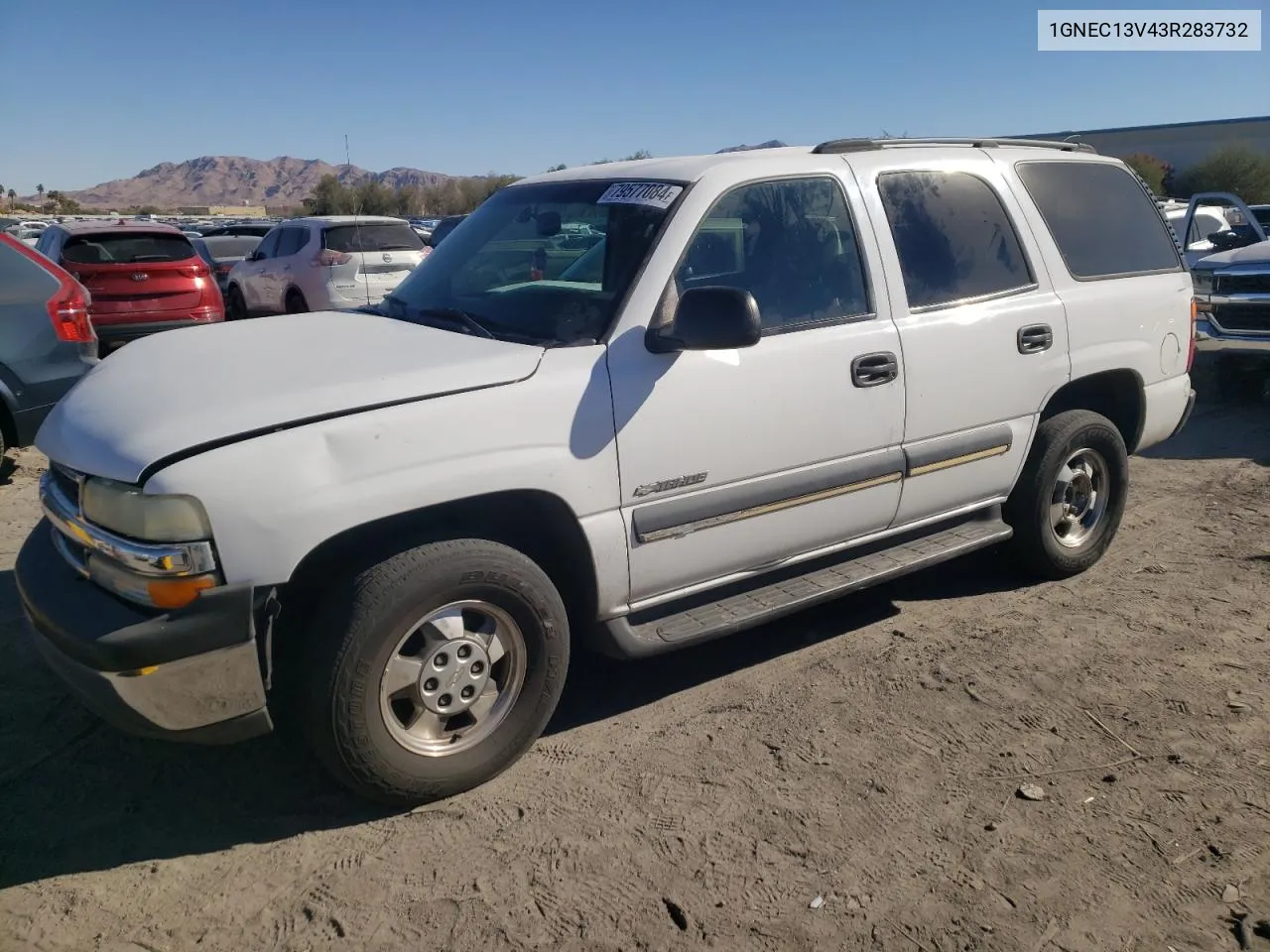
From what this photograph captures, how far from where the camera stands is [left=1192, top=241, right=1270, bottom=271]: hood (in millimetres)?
8969

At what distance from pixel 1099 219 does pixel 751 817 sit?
356 cm

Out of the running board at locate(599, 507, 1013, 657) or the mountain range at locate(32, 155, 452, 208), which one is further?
the mountain range at locate(32, 155, 452, 208)

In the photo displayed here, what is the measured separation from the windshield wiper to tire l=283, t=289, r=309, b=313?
32.7ft

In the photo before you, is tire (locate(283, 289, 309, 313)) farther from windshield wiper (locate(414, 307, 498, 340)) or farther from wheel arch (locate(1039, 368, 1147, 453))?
wheel arch (locate(1039, 368, 1147, 453))

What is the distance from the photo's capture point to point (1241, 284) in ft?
29.7

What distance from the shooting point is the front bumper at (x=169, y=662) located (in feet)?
8.87

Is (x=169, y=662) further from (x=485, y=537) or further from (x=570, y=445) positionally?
(x=570, y=445)

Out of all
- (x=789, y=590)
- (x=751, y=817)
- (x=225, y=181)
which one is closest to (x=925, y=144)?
(x=789, y=590)

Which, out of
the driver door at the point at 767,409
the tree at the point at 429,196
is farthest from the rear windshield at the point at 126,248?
the tree at the point at 429,196

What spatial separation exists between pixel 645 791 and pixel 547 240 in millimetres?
2200

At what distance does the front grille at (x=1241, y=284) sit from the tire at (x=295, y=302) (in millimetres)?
10426

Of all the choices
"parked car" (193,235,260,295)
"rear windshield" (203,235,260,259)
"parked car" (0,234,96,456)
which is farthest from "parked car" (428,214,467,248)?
"rear windshield" (203,235,260,259)

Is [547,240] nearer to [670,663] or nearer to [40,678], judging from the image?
[670,663]

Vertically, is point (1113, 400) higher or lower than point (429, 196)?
lower
